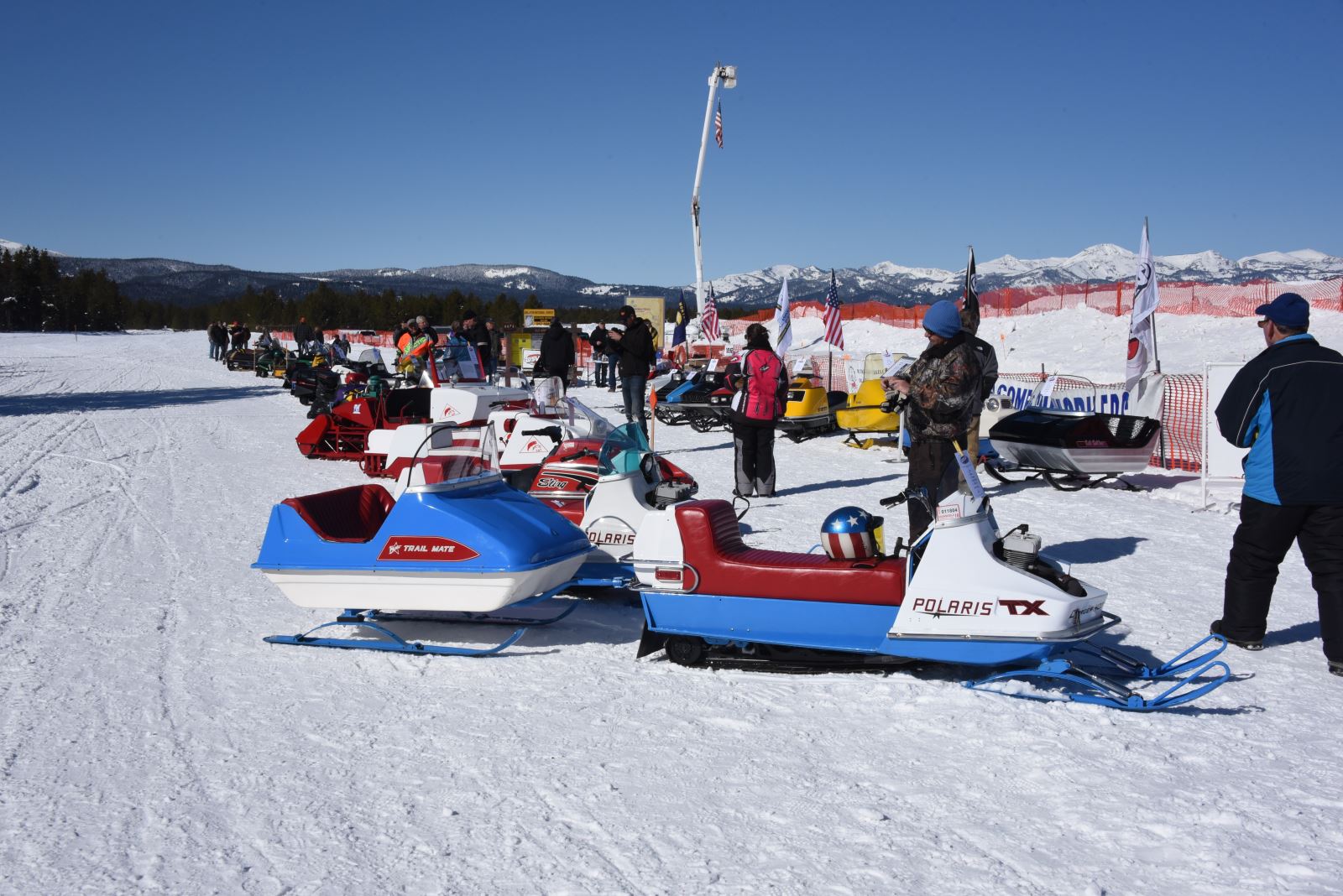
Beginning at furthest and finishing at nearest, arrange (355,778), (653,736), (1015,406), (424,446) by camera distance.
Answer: (1015,406), (424,446), (653,736), (355,778)

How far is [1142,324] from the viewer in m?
11.9

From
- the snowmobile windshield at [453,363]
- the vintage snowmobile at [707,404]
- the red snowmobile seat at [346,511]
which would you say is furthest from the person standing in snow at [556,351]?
the red snowmobile seat at [346,511]

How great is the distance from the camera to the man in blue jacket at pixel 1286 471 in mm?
4945

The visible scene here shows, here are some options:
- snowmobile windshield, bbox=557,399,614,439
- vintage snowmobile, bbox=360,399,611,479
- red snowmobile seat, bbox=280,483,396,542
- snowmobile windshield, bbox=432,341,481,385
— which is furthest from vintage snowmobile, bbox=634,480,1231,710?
snowmobile windshield, bbox=432,341,481,385

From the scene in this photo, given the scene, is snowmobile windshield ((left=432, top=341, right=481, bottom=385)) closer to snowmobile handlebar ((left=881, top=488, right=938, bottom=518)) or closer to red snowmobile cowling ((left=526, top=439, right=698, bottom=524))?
red snowmobile cowling ((left=526, top=439, right=698, bottom=524))

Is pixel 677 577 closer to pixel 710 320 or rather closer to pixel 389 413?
pixel 389 413

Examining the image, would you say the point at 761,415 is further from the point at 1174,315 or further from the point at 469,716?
the point at 1174,315

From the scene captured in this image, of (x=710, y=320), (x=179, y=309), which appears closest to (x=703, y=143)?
(x=710, y=320)

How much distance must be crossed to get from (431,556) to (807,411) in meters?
10.4

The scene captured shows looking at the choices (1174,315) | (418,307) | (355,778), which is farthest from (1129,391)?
(418,307)

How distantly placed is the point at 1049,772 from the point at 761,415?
6.31 metres

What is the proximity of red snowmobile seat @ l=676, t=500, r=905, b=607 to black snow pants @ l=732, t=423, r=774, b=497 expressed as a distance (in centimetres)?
487

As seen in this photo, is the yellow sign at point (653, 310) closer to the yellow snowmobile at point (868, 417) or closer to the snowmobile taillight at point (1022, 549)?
the yellow snowmobile at point (868, 417)

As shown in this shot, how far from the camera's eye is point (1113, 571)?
23.0 feet
